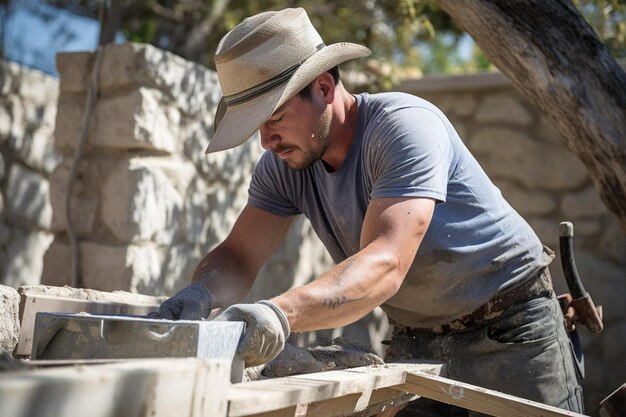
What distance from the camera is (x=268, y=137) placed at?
2.62 m

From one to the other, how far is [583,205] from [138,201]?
9.33ft

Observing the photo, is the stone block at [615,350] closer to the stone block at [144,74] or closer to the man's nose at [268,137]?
the stone block at [144,74]

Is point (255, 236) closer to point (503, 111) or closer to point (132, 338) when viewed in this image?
point (132, 338)

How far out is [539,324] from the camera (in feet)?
9.36

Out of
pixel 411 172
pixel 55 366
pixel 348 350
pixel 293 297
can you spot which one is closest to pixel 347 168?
pixel 411 172

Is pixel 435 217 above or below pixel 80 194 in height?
above

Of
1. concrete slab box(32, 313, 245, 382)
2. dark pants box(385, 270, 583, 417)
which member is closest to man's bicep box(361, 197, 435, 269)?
concrete slab box(32, 313, 245, 382)

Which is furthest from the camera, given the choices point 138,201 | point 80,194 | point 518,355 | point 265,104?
point 80,194

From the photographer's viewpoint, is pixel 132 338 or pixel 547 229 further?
pixel 547 229

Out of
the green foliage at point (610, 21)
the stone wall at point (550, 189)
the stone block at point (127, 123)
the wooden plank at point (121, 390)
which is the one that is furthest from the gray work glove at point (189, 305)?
the stone wall at point (550, 189)

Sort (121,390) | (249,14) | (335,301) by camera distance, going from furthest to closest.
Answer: (249,14) → (335,301) → (121,390)

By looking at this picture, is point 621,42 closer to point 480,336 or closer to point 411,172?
point 480,336

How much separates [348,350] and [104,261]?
178 cm

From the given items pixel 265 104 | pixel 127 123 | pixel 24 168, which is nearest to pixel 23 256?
pixel 24 168
